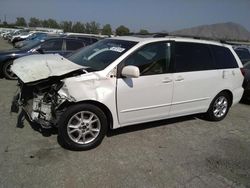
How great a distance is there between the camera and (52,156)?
371 cm

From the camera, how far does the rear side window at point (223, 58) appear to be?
5.39 meters

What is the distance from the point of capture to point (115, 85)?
3965 millimetres

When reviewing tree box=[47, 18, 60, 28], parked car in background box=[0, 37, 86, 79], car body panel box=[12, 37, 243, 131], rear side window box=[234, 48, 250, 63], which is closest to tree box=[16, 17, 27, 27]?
tree box=[47, 18, 60, 28]

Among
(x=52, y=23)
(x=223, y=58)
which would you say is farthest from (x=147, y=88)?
(x=52, y=23)

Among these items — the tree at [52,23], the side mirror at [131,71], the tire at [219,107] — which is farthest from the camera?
the tree at [52,23]

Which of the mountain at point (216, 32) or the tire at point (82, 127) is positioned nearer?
the tire at point (82, 127)

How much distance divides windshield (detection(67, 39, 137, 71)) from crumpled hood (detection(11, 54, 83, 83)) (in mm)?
275

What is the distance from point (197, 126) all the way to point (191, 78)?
110 centimetres

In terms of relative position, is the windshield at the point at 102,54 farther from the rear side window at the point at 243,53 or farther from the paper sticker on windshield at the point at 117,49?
the rear side window at the point at 243,53

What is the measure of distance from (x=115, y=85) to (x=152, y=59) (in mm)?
848

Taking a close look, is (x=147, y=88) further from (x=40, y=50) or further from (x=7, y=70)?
(x=7, y=70)

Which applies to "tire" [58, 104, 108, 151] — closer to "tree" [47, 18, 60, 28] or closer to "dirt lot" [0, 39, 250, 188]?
"dirt lot" [0, 39, 250, 188]

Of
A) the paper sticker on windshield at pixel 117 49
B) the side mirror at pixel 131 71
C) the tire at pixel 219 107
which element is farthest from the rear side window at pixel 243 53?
the side mirror at pixel 131 71

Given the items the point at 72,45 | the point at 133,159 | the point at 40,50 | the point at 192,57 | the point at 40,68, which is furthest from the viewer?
the point at 72,45
